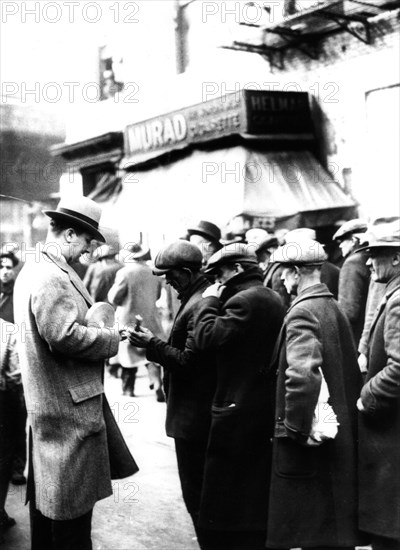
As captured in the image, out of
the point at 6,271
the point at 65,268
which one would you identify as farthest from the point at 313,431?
the point at 6,271

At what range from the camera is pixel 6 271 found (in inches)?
273

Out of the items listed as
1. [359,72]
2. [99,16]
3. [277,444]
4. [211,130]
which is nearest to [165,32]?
[99,16]

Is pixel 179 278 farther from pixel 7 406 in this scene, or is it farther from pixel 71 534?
pixel 7 406

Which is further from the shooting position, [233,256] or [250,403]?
[233,256]

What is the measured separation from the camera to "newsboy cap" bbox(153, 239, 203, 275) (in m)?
4.54

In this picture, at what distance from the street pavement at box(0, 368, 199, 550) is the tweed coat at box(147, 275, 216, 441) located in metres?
0.97

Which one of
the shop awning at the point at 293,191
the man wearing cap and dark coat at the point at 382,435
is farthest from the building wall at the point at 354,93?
the man wearing cap and dark coat at the point at 382,435

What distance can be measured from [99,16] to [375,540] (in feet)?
46.7

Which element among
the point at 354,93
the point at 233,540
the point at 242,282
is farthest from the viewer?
the point at 354,93

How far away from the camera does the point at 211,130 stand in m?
11.9

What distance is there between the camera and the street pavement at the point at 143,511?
4.95 metres

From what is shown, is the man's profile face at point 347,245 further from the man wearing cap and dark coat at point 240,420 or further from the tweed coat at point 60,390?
the tweed coat at point 60,390

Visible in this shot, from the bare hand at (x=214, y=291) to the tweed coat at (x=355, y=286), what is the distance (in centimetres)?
A: 242

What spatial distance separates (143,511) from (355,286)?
8.98 ft
